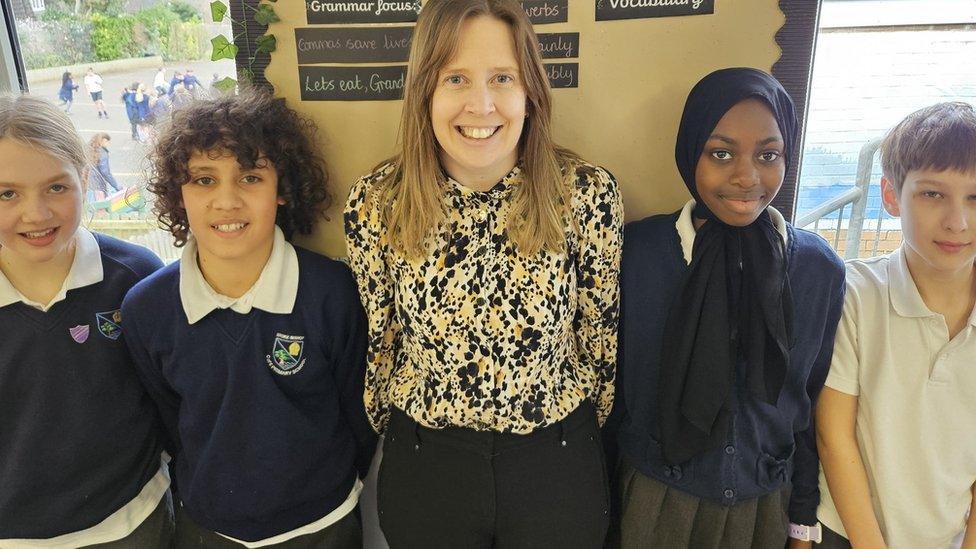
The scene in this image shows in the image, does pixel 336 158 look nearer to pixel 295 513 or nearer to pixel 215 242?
pixel 215 242

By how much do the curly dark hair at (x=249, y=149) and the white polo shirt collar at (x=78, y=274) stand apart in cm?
18

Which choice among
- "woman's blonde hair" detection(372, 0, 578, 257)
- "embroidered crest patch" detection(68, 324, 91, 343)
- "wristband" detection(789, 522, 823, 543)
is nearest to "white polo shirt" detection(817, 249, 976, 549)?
"wristband" detection(789, 522, 823, 543)

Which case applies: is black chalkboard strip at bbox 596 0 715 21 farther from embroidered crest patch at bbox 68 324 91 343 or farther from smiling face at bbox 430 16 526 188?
embroidered crest patch at bbox 68 324 91 343

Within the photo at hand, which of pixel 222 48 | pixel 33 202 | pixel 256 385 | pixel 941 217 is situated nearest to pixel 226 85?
pixel 222 48

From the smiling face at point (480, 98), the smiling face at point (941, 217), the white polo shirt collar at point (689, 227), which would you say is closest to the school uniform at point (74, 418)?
the smiling face at point (480, 98)

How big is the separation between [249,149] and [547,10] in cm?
78

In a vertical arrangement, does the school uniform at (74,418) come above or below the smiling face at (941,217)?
below

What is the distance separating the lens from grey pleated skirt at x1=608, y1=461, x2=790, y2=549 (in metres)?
1.37

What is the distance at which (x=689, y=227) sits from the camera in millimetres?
1391

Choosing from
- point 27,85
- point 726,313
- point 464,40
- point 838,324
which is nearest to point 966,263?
point 838,324

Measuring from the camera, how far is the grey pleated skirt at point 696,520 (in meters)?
1.37

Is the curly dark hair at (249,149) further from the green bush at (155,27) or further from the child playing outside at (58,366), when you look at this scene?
the green bush at (155,27)

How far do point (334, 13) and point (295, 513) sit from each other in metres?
1.22

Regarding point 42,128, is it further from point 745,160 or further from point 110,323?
point 745,160
